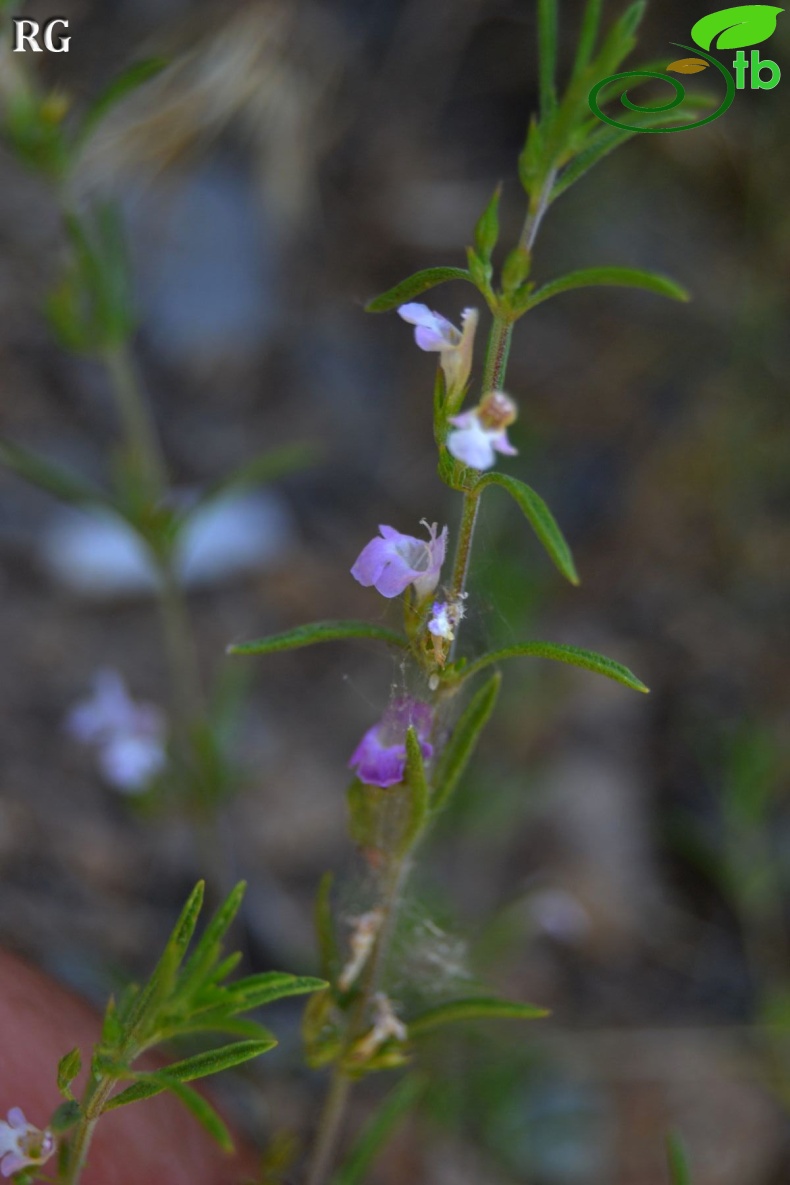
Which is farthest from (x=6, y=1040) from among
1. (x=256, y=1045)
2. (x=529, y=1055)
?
(x=529, y=1055)

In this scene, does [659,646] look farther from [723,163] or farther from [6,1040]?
[6,1040]

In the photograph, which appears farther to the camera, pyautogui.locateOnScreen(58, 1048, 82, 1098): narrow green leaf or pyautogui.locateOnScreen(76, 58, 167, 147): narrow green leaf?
pyautogui.locateOnScreen(76, 58, 167, 147): narrow green leaf

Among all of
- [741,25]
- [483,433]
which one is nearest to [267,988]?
[483,433]

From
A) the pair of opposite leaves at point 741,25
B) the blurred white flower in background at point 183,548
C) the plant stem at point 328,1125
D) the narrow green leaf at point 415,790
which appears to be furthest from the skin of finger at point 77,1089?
the pair of opposite leaves at point 741,25

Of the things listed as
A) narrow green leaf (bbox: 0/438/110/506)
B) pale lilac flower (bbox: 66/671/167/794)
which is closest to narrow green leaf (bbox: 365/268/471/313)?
narrow green leaf (bbox: 0/438/110/506)

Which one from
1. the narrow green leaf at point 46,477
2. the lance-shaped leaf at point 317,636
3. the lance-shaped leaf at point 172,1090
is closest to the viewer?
the lance-shaped leaf at point 172,1090

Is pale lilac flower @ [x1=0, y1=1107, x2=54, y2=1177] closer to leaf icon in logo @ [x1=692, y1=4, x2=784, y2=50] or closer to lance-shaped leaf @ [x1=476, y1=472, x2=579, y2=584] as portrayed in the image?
lance-shaped leaf @ [x1=476, y1=472, x2=579, y2=584]

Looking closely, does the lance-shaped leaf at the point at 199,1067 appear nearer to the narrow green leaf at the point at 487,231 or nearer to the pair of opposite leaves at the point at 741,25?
the narrow green leaf at the point at 487,231
